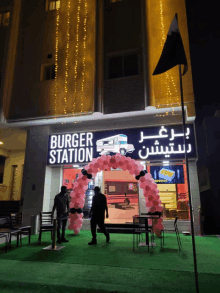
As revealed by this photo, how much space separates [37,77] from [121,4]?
6.31 meters

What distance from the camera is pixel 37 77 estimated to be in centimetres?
1212

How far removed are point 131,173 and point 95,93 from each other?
4.60m

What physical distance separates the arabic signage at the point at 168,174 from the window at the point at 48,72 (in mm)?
7808

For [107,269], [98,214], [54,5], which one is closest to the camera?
[107,269]

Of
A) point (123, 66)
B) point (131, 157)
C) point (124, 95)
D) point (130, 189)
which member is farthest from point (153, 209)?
point (123, 66)

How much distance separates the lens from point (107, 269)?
442 centimetres

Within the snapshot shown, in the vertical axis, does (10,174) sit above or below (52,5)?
below

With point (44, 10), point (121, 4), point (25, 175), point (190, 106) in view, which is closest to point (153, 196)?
point (190, 106)

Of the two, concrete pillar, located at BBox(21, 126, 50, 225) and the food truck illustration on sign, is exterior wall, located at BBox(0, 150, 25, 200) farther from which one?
the food truck illustration on sign

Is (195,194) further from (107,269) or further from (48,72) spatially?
(48,72)

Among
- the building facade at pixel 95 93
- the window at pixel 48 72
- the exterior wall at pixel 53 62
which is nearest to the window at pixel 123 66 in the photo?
the building facade at pixel 95 93

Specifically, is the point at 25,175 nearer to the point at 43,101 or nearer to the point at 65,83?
the point at 43,101

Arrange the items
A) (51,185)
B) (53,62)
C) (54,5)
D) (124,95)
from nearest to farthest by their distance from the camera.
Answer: (124,95) < (51,185) < (53,62) < (54,5)

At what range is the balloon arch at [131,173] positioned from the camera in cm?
820
